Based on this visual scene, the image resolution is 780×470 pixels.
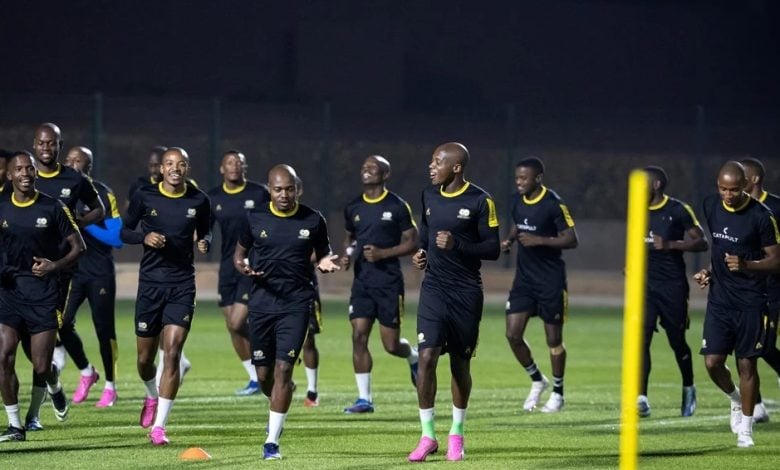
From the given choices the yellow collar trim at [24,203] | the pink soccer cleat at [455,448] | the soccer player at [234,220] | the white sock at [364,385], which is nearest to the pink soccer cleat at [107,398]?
the soccer player at [234,220]

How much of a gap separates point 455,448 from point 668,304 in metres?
4.01

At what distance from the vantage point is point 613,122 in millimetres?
44344

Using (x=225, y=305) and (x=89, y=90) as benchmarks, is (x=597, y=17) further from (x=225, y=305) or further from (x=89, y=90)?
(x=225, y=305)

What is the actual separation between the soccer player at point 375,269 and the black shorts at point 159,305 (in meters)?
2.56

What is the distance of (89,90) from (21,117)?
30.4ft

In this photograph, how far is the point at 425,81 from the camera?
154ft

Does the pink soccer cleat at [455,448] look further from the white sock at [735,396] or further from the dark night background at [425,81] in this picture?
the dark night background at [425,81]

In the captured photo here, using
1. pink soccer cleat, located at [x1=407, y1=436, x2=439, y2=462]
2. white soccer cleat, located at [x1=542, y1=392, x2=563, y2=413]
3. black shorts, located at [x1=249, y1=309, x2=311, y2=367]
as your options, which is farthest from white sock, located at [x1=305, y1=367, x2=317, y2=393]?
pink soccer cleat, located at [x1=407, y1=436, x2=439, y2=462]

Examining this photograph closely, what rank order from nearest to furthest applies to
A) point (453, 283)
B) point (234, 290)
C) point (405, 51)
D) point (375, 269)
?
point (453, 283) < point (375, 269) < point (234, 290) < point (405, 51)

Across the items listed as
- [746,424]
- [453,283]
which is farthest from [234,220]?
[746,424]

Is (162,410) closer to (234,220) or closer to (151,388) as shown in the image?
(151,388)

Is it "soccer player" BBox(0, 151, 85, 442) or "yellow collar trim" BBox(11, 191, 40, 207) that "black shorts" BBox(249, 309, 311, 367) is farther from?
"yellow collar trim" BBox(11, 191, 40, 207)

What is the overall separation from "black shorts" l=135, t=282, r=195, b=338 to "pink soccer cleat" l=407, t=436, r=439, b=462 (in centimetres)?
228

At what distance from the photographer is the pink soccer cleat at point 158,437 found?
11.7 m
